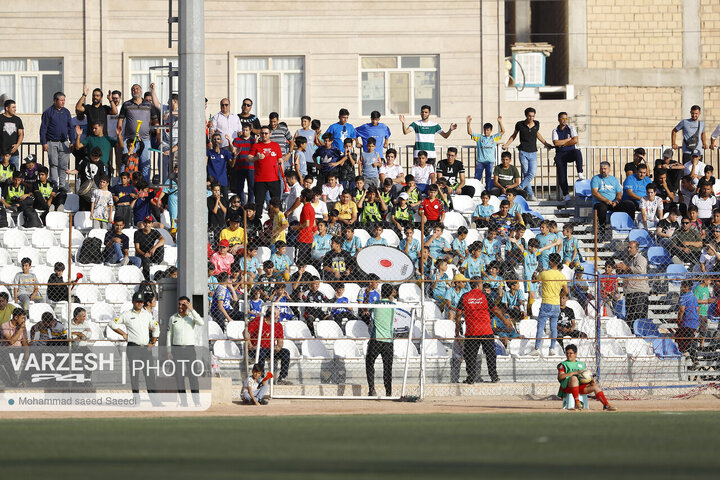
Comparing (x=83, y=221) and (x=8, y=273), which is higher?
(x=83, y=221)

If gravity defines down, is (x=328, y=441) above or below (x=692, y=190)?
below

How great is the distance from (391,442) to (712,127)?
2400 centimetres

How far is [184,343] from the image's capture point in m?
17.2

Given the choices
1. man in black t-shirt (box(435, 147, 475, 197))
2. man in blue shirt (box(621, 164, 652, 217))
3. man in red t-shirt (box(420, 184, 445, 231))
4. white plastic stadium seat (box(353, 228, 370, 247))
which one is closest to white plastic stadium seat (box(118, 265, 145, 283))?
white plastic stadium seat (box(353, 228, 370, 247))

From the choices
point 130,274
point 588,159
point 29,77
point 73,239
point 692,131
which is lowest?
point 130,274

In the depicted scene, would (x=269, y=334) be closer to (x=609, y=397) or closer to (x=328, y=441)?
(x=609, y=397)

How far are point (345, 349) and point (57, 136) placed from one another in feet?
29.9

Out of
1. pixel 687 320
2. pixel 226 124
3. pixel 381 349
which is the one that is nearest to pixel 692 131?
pixel 687 320

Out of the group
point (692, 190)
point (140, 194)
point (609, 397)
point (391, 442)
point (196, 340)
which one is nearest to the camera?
point (391, 442)

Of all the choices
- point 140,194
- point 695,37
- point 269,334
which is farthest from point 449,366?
point 695,37

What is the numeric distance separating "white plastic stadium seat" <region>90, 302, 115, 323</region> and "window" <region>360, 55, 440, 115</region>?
48.1 feet

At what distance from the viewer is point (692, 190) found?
25.5 meters

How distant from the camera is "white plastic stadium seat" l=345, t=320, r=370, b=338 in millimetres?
20188

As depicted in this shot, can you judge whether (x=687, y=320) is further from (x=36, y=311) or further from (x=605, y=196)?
(x=36, y=311)
